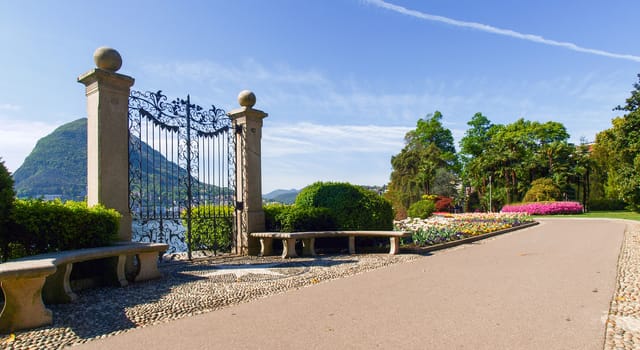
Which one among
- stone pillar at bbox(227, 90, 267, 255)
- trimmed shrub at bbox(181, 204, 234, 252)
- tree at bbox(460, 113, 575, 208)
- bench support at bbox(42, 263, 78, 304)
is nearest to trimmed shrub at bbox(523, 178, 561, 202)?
tree at bbox(460, 113, 575, 208)

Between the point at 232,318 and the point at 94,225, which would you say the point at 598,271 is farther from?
the point at 94,225

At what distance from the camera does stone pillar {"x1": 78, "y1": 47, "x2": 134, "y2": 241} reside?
6824 mm

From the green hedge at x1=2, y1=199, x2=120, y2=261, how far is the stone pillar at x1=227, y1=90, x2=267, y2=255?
3.64 meters

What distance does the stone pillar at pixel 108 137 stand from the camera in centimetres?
682

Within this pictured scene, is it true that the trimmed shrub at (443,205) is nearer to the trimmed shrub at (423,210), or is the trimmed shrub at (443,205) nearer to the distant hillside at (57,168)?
the trimmed shrub at (423,210)

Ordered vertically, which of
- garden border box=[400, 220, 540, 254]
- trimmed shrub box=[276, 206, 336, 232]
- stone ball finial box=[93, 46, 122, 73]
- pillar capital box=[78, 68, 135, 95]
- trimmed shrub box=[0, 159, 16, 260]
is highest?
stone ball finial box=[93, 46, 122, 73]

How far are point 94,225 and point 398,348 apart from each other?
482 centimetres

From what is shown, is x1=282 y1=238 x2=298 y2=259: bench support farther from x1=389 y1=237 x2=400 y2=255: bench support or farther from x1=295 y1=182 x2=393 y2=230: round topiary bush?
x1=389 y1=237 x2=400 y2=255: bench support

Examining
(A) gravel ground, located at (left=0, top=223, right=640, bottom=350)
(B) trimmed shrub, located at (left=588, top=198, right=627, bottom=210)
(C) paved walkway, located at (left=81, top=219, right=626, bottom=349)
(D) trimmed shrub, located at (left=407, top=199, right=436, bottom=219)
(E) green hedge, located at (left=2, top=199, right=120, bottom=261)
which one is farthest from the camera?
(B) trimmed shrub, located at (left=588, top=198, right=627, bottom=210)

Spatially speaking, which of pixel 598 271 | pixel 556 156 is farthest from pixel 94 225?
pixel 556 156

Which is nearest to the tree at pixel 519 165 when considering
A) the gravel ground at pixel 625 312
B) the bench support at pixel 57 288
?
the gravel ground at pixel 625 312

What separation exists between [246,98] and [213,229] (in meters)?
3.19

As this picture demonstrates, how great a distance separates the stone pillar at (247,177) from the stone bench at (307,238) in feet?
0.91

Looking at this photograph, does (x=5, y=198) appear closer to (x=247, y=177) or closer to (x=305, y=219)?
(x=247, y=177)
